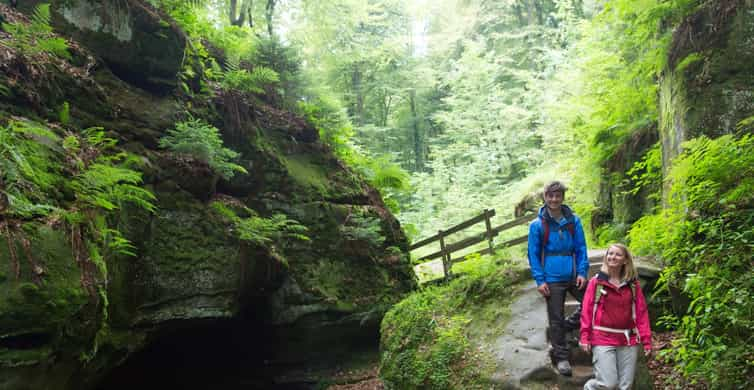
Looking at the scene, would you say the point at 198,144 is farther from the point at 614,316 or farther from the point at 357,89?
the point at 357,89

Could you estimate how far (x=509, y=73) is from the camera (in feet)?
79.6

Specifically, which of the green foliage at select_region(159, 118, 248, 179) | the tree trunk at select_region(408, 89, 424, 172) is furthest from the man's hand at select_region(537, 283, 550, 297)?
the tree trunk at select_region(408, 89, 424, 172)

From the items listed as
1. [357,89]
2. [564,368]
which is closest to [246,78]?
[564,368]

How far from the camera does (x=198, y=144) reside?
746 centimetres

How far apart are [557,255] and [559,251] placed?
0.16 feet

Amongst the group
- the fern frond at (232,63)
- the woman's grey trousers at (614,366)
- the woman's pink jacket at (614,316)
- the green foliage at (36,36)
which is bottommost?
the woman's grey trousers at (614,366)

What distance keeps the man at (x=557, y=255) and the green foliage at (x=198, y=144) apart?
5.42 m

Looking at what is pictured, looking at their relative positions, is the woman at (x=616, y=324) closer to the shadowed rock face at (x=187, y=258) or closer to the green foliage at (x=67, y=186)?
the shadowed rock face at (x=187, y=258)

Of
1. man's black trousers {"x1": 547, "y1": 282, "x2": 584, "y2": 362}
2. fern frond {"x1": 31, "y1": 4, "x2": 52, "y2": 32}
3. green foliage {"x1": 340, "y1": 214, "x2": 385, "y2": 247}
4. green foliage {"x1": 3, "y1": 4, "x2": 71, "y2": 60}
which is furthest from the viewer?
green foliage {"x1": 340, "y1": 214, "x2": 385, "y2": 247}

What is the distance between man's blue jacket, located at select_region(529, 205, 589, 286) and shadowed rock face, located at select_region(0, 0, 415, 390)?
4.92 m

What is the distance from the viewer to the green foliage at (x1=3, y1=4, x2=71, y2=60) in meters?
5.77

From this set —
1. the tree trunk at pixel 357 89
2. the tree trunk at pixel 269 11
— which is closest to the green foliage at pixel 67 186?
the tree trunk at pixel 269 11

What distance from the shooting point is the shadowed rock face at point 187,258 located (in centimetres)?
439

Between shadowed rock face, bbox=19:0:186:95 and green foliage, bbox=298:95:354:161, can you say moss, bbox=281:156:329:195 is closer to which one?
green foliage, bbox=298:95:354:161
